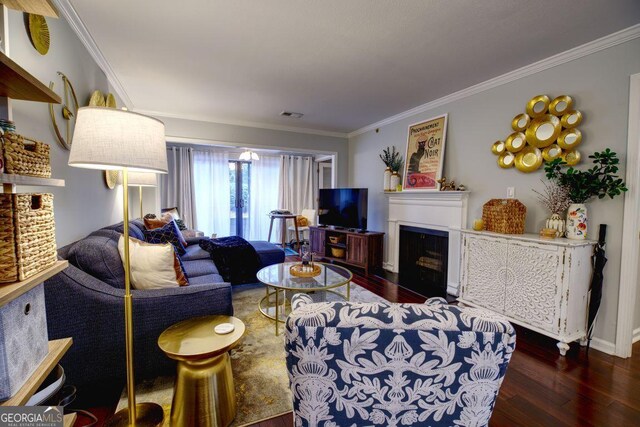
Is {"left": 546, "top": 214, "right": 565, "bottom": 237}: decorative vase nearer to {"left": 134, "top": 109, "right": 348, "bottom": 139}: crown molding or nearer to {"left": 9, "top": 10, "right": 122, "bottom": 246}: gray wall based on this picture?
{"left": 9, "top": 10, "right": 122, "bottom": 246}: gray wall

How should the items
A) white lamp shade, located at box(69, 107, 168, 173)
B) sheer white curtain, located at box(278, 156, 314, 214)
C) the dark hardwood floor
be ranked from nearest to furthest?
white lamp shade, located at box(69, 107, 168, 173) < the dark hardwood floor < sheer white curtain, located at box(278, 156, 314, 214)

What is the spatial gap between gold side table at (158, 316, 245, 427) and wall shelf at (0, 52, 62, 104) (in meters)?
1.15

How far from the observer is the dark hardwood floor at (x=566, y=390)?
1.58 meters

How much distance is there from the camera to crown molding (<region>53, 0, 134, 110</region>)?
185 centimetres

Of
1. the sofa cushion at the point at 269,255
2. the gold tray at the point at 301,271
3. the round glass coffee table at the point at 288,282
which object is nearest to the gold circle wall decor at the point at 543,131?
the round glass coffee table at the point at 288,282

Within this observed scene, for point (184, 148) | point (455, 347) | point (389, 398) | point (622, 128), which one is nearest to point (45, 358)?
point (389, 398)

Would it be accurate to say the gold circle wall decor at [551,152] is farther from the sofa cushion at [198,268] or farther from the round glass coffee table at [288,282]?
the sofa cushion at [198,268]

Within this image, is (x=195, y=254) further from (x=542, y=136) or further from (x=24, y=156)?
(x=542, y=136)

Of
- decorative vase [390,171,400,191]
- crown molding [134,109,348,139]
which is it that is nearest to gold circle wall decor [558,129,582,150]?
decorative vase [390,171,400,191]

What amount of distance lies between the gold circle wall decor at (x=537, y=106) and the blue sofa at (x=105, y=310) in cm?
310

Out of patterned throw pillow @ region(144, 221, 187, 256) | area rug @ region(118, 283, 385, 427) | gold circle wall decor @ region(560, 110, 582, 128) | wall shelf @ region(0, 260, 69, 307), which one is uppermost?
gold circle wall decor @ region(560, 110, 582, 128)

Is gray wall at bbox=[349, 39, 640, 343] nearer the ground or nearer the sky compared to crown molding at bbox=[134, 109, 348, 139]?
nearer the ground

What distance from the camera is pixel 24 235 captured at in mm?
784

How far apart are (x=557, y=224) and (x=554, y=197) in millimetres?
252
